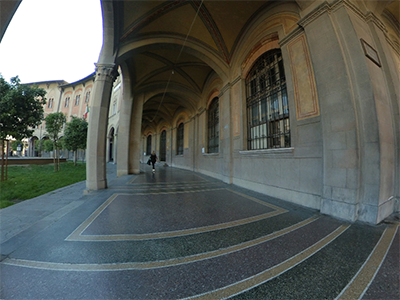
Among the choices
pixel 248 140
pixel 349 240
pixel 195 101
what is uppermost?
pixel 195 101

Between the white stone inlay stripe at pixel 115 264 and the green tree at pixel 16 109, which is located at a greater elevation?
the green tree at pixel 16 109

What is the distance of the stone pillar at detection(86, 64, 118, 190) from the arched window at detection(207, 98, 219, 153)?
6293 mm

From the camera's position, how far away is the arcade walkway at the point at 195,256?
4.48 feet

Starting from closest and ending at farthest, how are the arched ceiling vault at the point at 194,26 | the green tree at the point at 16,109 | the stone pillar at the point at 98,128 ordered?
the arched ceiling vault at the point at 194,26 < the stone pillar at the point at 98,128 < the green tree at the point at 16,109

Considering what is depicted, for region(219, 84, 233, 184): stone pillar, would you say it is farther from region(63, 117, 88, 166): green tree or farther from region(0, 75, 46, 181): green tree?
region(63, 117, 88, 166): green tree

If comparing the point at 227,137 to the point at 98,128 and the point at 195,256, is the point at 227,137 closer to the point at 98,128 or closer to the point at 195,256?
the point at 98,128

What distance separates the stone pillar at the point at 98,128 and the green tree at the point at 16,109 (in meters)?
5.75

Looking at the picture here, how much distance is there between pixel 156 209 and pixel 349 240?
344cm

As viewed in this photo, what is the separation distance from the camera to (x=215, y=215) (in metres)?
3.22

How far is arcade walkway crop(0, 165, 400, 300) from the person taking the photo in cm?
137

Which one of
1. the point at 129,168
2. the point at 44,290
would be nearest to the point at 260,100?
the point at 44,290

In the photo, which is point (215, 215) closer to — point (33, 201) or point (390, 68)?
point (33, 201)

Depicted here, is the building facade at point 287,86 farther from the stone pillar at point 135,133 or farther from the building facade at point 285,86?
the stone pillar at point 135,133

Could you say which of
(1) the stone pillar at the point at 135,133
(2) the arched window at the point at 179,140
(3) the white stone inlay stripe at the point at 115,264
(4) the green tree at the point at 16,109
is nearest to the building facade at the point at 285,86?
(1) the stone pillar at the point at 135,133
